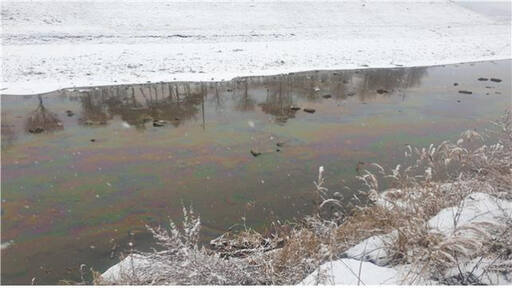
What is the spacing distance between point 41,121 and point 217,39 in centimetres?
1130

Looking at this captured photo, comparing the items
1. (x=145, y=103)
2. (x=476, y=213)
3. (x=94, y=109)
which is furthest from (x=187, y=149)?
(x=476, y=213)

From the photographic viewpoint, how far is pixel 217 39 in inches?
774

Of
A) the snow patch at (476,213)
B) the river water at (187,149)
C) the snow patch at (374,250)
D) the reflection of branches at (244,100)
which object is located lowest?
the river water at (187,149)

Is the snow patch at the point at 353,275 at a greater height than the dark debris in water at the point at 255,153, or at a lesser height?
greater

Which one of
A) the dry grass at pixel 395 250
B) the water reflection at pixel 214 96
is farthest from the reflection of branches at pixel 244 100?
the dry grass at pixel 395 250

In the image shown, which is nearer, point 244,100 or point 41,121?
point 41,121

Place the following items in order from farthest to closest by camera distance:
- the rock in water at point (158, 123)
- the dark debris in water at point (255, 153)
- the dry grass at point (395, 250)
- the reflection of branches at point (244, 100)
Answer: the reflection of branches at point (244, 100), the rock in water at point (158, 123), the dark debris in water at point (255, 153), the dry grass at point (395, 250)

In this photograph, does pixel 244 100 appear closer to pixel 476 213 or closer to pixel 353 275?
pixel 476 213

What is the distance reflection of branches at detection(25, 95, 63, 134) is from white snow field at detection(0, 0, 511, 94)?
212 centimetres

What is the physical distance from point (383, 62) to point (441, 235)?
Result: 15317mm

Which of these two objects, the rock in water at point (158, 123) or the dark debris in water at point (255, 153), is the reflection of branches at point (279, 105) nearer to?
the dark debris in water at point (255, 153)

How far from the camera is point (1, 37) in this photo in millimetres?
17281

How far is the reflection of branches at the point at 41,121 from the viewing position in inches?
371

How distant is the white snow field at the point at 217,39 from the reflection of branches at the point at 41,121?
212 cm
